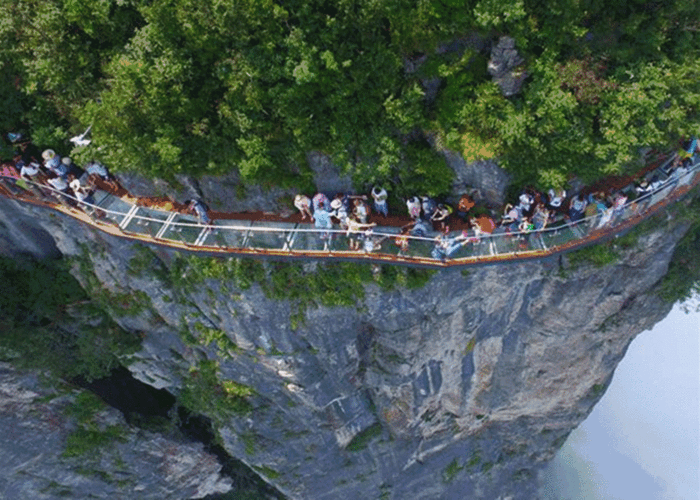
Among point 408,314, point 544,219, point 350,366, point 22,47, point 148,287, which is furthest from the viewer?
point 350,366

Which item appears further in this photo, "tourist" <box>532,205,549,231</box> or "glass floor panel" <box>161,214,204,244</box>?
"glass floor panel" <box>161,214,204,244</box>

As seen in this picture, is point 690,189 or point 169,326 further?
point 169,326

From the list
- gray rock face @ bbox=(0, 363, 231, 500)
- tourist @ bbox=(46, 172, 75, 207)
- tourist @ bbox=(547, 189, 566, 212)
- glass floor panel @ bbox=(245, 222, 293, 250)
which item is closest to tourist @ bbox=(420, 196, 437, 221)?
tourist @ bbox=(547, 189, 566, 212)

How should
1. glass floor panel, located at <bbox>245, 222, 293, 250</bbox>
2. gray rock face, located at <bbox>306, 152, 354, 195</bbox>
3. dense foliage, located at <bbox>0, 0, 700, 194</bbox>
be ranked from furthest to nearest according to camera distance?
glass floor panel, located at <bbox>245, 222, 293, 250</bbox> < gray rock face, located at <bbox>306, 152, 354, 195</bbox> < dense foliage, located at <bbox>0, 0, 700, 194</bbox>

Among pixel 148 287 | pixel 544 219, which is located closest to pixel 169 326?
pixel 148 287

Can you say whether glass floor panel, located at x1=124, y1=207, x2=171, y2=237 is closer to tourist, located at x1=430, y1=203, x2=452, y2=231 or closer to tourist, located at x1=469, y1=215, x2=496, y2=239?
tourist, located at x1=430, y1=203, x2=452, y2=231

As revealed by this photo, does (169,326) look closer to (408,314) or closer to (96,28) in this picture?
(408,314)

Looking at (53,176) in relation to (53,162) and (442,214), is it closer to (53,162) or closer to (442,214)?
(53,162)
